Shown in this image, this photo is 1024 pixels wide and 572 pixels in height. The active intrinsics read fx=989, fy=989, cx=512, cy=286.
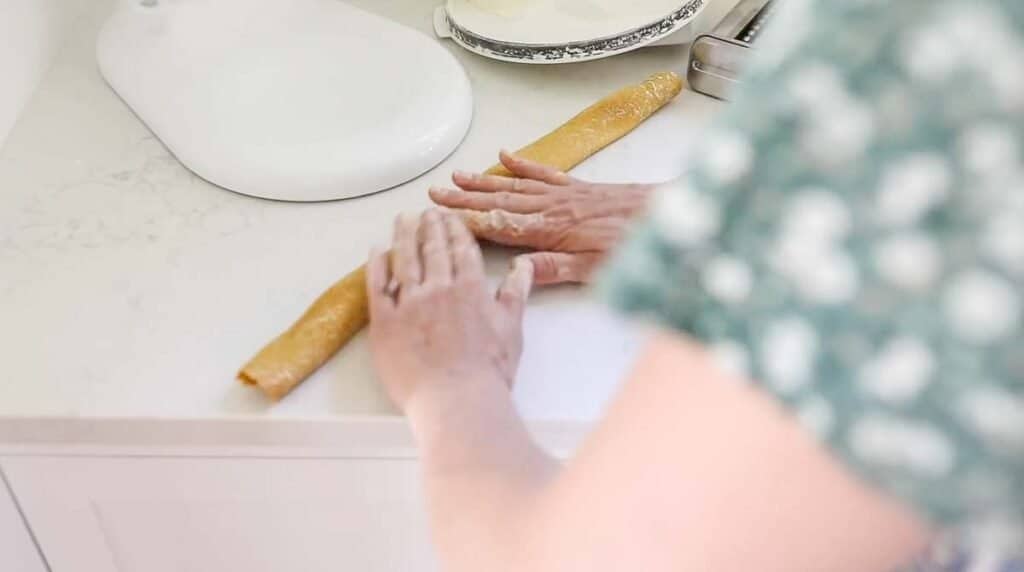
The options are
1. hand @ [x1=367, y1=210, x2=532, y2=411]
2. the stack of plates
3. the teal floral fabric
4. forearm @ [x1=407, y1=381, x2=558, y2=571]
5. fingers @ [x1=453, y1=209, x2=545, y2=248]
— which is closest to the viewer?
the teal floral fabric

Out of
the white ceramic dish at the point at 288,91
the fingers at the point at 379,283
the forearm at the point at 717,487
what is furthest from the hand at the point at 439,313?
the forearm at the point at 717,487

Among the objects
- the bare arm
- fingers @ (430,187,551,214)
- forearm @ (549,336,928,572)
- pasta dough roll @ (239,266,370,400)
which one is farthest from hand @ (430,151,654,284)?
forearm @ (549,336,928,572)

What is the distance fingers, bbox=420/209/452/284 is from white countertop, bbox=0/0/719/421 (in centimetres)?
6

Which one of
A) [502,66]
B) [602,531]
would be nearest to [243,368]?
[602,531]

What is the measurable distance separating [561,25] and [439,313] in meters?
0.40

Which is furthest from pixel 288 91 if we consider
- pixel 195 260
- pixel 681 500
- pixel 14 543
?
pixel 681 500

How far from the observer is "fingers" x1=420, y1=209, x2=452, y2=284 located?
667 millimetres

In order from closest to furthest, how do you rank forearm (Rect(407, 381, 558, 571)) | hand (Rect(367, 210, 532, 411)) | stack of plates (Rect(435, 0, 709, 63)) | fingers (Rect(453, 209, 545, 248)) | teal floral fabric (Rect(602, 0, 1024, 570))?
teal floral fabric (Rect(602, 0, 1024, 570)) → forearm (Rect(407, 381, 558, 571)) → hand (Rect(367, 210, 532, 411)) → fingers (Rect(453, 209, 545, 248)) → stack of plates (Rect(435, 0, 709, 63))

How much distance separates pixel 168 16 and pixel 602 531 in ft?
2.36

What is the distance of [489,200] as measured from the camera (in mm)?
741

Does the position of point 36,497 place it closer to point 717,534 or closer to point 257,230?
point 257,230

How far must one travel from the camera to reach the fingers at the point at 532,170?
30.1 inches

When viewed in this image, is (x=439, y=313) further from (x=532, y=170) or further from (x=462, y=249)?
(x=532, y=170)

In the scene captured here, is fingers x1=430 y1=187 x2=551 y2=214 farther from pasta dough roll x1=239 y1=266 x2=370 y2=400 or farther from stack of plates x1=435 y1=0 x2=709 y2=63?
stack of plates x1=435 y1=0 x2=709 y2=63
